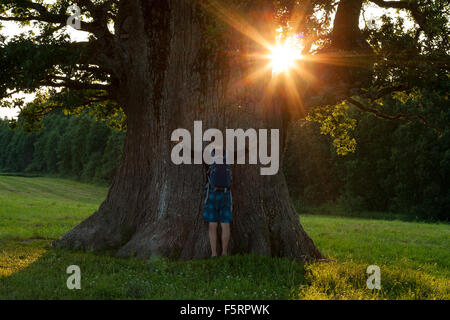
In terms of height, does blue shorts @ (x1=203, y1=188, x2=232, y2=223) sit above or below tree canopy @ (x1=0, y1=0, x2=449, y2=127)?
below

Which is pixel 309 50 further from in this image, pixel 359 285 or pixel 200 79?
pixel 359 285

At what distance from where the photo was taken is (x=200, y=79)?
28.0ft

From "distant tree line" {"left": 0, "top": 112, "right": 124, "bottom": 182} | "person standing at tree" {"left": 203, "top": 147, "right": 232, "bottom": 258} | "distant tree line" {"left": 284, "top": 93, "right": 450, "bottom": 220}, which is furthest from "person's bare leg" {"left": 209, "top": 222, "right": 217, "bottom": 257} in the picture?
"distant tree line" {"left": 0, "top": 112, "right": 124, "bottom": 182}

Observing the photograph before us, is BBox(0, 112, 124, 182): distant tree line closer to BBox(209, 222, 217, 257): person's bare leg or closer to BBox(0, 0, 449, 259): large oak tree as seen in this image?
BBox(0, 0, 449, 259): large oak tree

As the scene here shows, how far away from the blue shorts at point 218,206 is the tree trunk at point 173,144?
0.46 m

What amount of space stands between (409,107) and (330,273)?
127ft

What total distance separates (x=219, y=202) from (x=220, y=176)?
1.60ft

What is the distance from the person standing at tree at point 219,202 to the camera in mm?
7660

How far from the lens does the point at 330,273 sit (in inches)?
252

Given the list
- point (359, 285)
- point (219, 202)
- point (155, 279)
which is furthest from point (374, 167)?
point (155, 279)

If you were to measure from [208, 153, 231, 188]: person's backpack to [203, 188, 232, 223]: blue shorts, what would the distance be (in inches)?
5.8

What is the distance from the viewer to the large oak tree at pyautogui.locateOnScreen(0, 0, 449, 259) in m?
8.22
